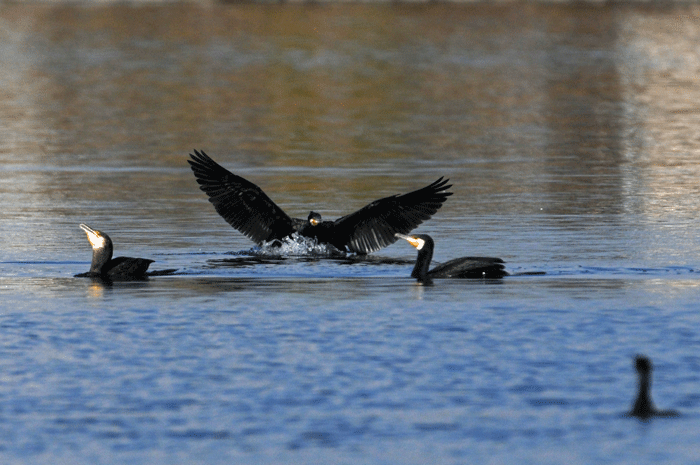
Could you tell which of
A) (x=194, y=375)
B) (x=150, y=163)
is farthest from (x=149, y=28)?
(x=194, y=375)

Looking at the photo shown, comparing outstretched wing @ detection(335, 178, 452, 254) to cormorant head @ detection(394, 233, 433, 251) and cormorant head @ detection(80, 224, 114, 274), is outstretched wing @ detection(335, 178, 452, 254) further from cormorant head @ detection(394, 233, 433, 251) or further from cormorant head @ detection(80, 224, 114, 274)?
cormorant head @ detection(80, 224, 114, 274)

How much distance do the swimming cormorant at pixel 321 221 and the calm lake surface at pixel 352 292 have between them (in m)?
0.46

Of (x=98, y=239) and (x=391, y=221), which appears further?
(x=391, y=221)

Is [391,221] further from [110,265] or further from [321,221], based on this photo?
[110,265]

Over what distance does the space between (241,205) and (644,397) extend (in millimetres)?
10026

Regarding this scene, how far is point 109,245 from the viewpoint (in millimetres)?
16156

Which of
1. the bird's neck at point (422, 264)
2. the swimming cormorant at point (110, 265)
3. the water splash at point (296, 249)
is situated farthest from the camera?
the water splash at point (296, 249)

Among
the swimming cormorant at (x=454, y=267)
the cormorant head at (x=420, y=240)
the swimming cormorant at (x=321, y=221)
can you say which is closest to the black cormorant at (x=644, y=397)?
the swimming cormorant at (x=454, y=267)

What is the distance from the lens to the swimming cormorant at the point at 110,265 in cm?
1576

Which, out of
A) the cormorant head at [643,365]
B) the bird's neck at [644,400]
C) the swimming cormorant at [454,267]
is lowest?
the bird's neck at [644,400]

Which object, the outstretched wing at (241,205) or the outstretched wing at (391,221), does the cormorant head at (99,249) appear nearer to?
the outstretched wing at (241,205)

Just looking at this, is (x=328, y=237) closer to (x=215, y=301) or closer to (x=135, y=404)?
(x=215, y=301)

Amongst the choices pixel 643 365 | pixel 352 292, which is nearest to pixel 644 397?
pixel 643 365

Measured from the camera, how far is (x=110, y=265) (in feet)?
51.9
